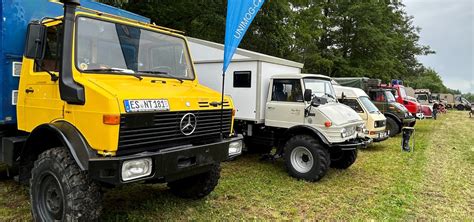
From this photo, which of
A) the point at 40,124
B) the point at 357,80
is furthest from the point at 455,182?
the point at 357,80

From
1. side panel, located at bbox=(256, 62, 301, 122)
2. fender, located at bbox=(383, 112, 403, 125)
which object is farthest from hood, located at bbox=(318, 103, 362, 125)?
fender, located at bbox=(383, 112, 403, 125)

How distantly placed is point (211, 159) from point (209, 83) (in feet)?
13.7

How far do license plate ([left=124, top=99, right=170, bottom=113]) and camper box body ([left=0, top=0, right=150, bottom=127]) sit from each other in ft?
6.76

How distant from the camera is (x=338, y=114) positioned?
6.53 meters

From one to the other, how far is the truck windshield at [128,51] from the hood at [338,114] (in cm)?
308

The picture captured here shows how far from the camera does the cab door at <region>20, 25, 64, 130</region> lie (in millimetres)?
3512

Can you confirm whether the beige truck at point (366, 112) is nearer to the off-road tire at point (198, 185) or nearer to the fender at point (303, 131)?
the fender at point (303, 131)

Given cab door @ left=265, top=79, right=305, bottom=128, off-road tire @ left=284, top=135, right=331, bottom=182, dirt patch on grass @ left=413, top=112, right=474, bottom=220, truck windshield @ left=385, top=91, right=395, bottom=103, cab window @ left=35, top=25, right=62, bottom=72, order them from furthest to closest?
1. truck windshield @ left=385, top=91, right=395, bottom=103
2. cab door @ left=265, top=79, right=305, bottom=128
3. off-road tire @ left=284, top=135, right=331, bottom=182
4. dirt patch on grass @ left=413, top=112, right=474, bottom=220
5. cab window @ left=35, top=25, right=62, bottom=72

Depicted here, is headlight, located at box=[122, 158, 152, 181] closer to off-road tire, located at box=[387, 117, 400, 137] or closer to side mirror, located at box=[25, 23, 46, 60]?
side mirror, located at box=[25, 23, 46, 60]

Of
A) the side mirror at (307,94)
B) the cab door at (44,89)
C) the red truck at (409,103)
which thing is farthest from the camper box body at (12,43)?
the red truck at (409,103)

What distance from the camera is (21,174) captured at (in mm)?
3973

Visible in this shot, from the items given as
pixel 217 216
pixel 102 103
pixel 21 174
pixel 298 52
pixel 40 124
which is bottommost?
pixel 217 216

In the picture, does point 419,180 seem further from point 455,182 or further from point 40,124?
point 40,124

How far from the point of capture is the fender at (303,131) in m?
6.21
